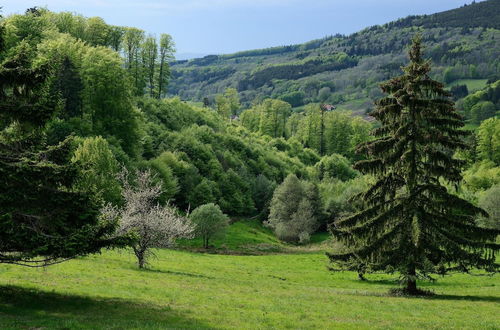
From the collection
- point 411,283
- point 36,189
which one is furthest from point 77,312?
point 411,283

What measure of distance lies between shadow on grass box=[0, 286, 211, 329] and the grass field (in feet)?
0.13

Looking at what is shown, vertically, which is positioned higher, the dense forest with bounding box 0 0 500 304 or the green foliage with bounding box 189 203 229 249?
the dense forest with bounding box 0 0 500 304

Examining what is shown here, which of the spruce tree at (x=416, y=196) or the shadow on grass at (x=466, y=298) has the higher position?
the spruce tree at (x=416, y=196)

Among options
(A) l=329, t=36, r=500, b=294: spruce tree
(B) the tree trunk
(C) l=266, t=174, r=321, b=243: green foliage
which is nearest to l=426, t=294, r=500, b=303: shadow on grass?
(B) the tree trunk

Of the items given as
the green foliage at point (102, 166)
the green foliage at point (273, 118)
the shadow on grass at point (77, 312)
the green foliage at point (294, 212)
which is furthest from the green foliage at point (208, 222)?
the green foliage at point (273, 118)

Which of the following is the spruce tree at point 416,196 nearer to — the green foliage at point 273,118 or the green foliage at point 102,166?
the green foliage at point 102,166

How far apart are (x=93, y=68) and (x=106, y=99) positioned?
5990mm

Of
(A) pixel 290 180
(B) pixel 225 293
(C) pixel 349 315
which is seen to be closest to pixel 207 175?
(A) pixel 290 180

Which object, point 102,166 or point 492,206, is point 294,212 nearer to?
point 492,206

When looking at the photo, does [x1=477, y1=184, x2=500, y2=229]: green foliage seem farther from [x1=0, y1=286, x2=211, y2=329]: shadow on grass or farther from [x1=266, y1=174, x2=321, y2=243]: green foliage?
[x1=0, y1=286, x2=211, y2=329]: shadow on grass

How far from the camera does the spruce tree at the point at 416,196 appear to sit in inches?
1210

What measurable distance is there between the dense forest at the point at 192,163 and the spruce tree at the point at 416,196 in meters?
0.10

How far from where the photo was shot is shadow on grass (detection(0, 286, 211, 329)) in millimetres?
18312

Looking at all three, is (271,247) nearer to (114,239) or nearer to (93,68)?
(93,68)
